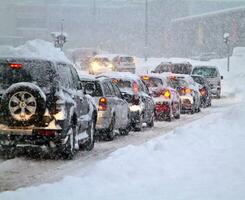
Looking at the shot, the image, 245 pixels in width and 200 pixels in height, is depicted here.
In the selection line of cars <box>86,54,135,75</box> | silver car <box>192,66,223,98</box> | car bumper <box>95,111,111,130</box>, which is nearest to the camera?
car bumper <box>95,111,111,130</box>

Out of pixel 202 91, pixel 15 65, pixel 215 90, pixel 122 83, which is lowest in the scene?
pixel 215 90

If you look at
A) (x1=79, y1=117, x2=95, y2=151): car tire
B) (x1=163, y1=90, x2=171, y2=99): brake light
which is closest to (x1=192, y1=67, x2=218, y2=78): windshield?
(x1=163, y1=90, x2=171, y2=99): brake light

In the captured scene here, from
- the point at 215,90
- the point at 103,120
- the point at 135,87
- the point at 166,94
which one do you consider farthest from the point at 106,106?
the point at 215,90

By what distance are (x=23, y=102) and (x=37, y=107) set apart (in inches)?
9.6

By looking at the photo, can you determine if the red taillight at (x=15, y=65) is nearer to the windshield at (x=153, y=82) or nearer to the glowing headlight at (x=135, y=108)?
the glowing headlight at (x=135, y=108)

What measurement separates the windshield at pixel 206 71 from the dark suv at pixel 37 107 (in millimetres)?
24888

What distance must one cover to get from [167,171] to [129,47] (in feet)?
249

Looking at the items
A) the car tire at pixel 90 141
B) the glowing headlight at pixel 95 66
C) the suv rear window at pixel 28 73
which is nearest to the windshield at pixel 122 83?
the car tire at pixel 90 141

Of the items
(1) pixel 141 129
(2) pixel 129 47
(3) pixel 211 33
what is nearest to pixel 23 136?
(1) pixel 141 129

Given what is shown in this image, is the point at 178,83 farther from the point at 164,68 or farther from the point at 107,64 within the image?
the point at 107,64

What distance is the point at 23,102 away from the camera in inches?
445

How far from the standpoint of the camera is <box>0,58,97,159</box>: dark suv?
11320mm

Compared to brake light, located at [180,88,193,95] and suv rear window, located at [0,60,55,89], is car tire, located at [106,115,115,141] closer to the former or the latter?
suv rear window, located at [0,60,55,89]

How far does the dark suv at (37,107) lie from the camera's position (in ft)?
37.1
